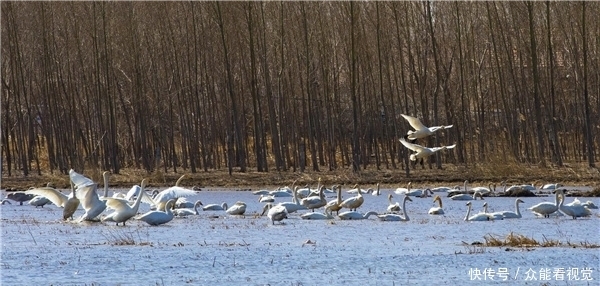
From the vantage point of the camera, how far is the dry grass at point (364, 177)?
38.9 m

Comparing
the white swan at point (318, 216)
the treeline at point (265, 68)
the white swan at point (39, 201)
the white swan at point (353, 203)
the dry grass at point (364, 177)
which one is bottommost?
the dry grass at point (364, 177)

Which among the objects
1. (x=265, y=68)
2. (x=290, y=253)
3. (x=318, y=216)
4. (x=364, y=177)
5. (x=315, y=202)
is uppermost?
(x=265, y=68)

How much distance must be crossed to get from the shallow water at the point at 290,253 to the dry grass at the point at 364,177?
43.2 feet

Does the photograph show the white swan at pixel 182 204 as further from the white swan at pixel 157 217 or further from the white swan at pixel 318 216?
the white swan at pixel 157 217

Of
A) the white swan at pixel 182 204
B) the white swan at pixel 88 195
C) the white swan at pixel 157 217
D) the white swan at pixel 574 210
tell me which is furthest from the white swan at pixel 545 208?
the white swan at pixel 88 195

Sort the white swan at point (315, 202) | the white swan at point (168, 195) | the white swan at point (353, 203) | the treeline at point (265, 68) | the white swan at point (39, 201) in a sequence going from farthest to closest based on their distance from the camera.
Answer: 1. the treeline at point (265, 68)
2. the white swan at point (39, 201)
3. the white swan at point (315, 202)
4. the white swan at point (353, 203)
5. the white swan at point (168, 195)

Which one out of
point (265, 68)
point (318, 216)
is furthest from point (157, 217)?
point (265, 68)

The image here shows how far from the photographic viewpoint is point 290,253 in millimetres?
17797

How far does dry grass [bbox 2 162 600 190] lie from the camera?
128ft

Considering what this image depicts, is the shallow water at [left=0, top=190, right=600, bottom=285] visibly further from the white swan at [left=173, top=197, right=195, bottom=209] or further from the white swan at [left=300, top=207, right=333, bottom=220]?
the white swan at [left=173, top=197, right=195, bottom=209]

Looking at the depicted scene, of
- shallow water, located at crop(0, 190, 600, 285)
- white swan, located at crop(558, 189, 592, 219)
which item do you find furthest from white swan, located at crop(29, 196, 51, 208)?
white swan, located at crop(558, 189, 592, 219)

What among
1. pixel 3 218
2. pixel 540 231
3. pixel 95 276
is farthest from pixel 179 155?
pixel 95 276

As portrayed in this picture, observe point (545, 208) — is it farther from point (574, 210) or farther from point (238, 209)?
point (238, 209)

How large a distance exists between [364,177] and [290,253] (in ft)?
80.0
